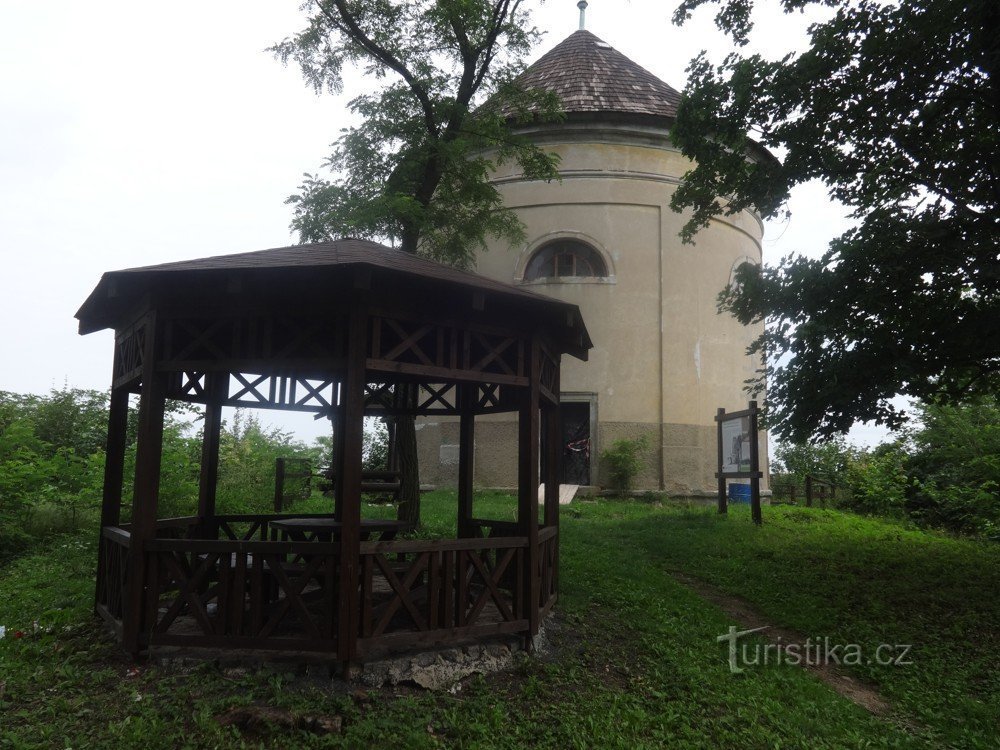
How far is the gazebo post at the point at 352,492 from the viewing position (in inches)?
231

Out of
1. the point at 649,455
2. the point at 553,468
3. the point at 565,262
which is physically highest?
the point at 565,262

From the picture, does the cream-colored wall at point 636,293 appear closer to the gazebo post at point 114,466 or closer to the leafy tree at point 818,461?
the leafy tree at point 818,461

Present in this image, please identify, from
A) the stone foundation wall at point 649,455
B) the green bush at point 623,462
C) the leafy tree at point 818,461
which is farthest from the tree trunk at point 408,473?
the leafy tree at point 818,461

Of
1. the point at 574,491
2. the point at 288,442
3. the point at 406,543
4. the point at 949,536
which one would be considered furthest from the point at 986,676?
the point at 288,442

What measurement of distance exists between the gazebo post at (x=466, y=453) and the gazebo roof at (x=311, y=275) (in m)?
1.74

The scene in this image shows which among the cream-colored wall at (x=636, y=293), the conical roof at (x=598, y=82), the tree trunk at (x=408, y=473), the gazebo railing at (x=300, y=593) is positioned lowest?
the gazebo railing at (x=300, y=593)

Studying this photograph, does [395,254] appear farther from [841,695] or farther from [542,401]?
[841,695]

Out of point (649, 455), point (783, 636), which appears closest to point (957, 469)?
point (649, 455)

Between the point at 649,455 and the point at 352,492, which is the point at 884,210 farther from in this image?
the point at 649,455

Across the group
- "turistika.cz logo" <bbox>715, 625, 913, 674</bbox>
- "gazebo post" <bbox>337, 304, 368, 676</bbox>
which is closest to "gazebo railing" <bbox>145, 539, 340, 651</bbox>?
"gazebo post" <bbox>337, 304, 368, 676</bbox>

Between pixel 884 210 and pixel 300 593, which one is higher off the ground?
pixel 884 210

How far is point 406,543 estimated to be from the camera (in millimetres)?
6105

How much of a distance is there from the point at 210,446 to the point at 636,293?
12.2 meters

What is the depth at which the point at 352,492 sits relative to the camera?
19.6ft
